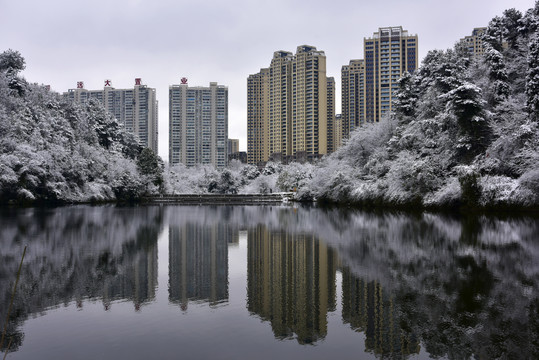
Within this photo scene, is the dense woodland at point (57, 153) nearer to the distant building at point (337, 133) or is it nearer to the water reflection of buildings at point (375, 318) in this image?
the water reflection of buildings at point (375, 318)

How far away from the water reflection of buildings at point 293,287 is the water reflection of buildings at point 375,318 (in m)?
0.38

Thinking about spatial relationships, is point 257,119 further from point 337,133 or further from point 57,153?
point 57,153

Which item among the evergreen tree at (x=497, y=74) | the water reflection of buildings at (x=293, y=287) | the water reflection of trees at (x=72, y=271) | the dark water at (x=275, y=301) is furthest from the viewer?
the evergreen tree at (x=497, y=74)

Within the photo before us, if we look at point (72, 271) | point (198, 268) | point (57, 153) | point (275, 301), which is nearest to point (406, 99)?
point (57, 153)

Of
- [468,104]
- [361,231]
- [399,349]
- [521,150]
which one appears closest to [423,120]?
[468,104]

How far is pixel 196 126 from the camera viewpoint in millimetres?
→ 157250

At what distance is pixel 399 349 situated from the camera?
594 centimetres

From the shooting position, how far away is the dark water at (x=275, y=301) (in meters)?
6.01

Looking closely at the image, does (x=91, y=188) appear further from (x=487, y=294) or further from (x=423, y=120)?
(x=487, y=294)

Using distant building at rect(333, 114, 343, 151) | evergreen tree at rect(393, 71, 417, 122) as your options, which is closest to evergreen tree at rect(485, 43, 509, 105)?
evergreen tree at rect(393, 71, 417, 122)

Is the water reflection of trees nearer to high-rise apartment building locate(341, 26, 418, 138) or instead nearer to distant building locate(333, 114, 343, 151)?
high-rise apartment building locate(341, 26, 418, 138)

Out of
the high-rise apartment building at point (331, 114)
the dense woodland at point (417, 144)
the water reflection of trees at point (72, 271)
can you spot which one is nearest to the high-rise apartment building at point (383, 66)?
the high-rise apartment building at point (331, 114)

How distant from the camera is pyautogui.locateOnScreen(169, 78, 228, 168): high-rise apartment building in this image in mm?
156000

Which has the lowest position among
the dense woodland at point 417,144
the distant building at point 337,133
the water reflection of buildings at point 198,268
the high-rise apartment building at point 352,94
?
the water reflection of buildings at point 198,268
